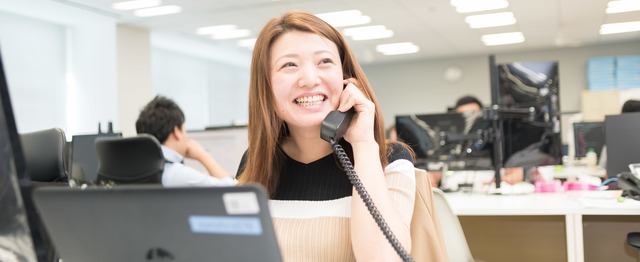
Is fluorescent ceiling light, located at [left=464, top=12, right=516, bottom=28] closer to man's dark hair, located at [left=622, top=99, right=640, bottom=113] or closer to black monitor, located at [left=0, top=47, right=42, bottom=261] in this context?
man's dark hair, located at [left=622, top=99, right=640, bottom=113]

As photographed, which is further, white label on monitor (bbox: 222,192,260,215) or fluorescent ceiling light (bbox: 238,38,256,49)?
fluorescent ceiling light (bbox: 238,38,256,49)

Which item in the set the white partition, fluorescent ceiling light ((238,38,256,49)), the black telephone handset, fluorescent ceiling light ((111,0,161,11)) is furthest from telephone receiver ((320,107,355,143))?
fluorescent ceiling light ((238,38,256,49))

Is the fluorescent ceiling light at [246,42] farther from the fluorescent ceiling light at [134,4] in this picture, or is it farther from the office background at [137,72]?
the fluorescent ceiling light at [134,4]

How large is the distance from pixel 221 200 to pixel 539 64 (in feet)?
8.67

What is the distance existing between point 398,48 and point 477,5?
10.5ft

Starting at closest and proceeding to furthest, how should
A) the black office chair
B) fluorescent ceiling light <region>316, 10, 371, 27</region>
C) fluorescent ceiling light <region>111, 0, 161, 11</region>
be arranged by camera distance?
the black office chair < fluorescent ceiling light <region>111, 0, 161, 11</region> < fluorescent ceiling light <region>316, 10, 371, 27</region>

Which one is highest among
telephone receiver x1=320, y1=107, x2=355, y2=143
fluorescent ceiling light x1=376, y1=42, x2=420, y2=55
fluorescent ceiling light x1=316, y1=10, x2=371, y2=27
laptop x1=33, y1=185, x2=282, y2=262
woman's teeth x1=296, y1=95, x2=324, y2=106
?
fluorescent ceiling light x1=376, y1=42, x2=420, y2=55

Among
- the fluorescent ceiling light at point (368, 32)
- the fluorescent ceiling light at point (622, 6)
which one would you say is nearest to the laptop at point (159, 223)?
the fluorescent ceiling light at point (622, 6)

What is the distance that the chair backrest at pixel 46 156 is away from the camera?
0.90m

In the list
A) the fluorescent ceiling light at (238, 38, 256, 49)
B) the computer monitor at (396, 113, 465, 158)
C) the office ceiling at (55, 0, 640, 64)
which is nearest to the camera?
the computer monitor at (396, 113, 465, 158)

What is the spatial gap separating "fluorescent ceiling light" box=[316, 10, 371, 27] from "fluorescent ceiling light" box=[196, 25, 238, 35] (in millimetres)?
1346

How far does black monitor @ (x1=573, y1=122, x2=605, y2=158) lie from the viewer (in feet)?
12.8

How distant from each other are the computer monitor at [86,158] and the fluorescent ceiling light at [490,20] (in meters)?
5.71

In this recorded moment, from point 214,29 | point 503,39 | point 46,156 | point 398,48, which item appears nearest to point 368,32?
point 398,48
